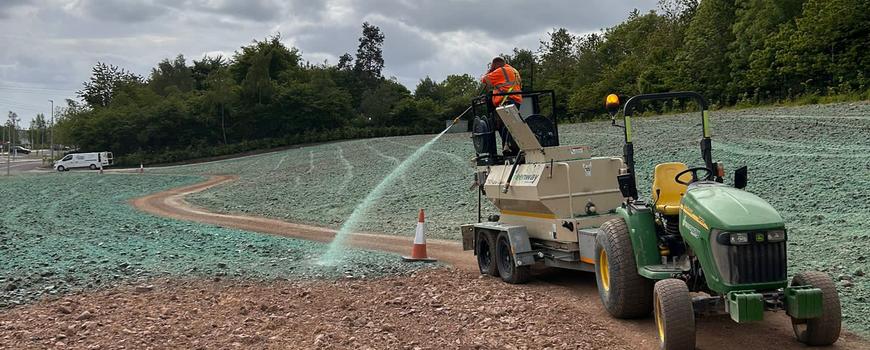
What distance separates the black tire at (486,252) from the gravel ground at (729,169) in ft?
13.6

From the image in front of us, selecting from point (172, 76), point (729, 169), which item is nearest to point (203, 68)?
point (172, 76)

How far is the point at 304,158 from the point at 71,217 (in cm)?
2606

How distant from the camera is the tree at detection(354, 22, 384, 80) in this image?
108 m

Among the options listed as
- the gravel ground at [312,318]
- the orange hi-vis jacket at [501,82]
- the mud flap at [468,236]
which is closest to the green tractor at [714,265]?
the gravel ground at [312,318]

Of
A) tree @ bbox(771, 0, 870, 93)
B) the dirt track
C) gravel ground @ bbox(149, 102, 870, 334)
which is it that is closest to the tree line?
tree @ bbox(771, 0, 870, 93)

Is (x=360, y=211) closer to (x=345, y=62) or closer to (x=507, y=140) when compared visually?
(x=507, y=140)

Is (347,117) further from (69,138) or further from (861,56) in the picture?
(861,56)

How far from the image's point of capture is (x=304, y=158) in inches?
1892

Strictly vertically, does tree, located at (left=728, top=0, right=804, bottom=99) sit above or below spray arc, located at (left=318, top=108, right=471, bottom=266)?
above

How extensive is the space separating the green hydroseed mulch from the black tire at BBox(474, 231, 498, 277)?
3.99 ft

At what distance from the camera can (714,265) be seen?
6.08 meters

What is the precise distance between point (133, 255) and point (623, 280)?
934 centimetres

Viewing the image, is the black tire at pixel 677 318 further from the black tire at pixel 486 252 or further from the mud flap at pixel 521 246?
the black tire at pixel 486 252

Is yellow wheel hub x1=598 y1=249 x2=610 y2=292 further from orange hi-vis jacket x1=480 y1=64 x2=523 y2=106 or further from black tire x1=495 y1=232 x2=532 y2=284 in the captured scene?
orange hi-vis jacket x1=480 y1=64 x2=523 y2=106
